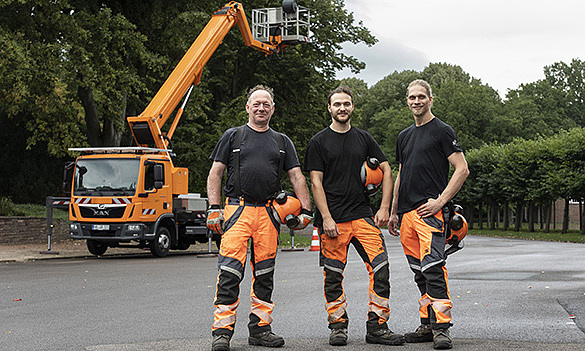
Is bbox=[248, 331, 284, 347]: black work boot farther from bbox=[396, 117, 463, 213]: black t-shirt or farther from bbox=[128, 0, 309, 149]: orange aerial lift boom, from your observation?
bbox=[128, 0, 309, 149]: orange aerial lift boom

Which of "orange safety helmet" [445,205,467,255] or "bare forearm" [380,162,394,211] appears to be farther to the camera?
"bare forearm" [380,162,394,211]

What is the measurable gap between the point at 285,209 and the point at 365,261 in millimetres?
806

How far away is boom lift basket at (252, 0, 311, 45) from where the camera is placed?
878 inches

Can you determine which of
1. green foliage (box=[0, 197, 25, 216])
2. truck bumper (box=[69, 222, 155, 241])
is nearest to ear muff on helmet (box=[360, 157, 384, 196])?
truck bumper (box=[69, 222, 155, 241])

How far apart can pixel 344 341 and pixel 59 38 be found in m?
17.6

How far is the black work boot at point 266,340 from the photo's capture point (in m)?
5.91

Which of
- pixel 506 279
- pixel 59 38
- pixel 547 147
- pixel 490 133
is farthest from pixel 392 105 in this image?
pixel 506 279

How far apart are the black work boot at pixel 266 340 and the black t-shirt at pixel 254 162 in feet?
3.60

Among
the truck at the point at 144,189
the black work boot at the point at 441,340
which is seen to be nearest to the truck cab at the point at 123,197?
the truck at the point at 144,189

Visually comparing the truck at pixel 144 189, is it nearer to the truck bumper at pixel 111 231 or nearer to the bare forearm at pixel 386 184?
the truck bumper at pixel 111 231

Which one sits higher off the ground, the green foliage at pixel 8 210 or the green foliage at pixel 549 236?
the green foliage at pixel 8 210

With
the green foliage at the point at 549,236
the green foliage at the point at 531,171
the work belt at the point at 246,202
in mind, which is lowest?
the green foliage at the point at 549,236

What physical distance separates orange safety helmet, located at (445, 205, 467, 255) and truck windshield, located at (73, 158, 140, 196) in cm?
1239

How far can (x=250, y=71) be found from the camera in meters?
32.2
